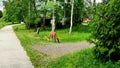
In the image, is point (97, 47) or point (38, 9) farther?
point (38, 9)

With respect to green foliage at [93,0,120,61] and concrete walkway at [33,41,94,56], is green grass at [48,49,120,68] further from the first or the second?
concrete walkway at [33,41,94,56]

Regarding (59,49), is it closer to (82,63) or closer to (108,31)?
(82,63)

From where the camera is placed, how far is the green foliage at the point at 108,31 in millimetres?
12523

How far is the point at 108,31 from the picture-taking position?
1268 cm

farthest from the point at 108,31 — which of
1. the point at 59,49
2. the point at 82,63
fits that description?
the point at 59,49

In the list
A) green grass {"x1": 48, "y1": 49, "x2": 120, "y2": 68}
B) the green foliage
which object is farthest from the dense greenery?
the green foliage

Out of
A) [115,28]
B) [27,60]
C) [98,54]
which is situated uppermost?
[115,28]

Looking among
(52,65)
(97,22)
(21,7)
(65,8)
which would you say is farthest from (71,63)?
(21,7)

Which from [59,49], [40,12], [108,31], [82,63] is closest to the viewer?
[108,31]

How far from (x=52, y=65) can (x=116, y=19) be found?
3434 mm

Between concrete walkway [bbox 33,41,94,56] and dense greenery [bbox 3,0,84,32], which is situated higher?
concrete walkway [bbox 33,41,94,56]

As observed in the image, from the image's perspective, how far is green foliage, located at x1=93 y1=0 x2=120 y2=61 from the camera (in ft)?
41.1

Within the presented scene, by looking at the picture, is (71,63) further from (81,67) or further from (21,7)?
(21,7)

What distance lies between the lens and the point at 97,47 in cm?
1309
